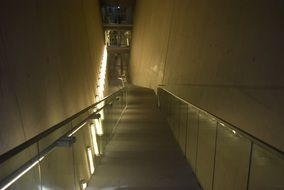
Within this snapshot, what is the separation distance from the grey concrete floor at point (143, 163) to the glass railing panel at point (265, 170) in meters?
A: 1.81

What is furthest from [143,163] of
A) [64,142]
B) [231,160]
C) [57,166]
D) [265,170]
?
[265,170]

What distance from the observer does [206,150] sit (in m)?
3.45

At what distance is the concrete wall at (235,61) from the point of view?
357 cm

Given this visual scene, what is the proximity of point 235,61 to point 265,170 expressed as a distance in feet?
11.4

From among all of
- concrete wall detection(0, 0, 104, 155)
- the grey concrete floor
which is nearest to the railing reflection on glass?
the grey concrete floor

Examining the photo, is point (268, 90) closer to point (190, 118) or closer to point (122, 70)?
point (190, 118)

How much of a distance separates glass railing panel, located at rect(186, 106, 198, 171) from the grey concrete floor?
0.17 meters

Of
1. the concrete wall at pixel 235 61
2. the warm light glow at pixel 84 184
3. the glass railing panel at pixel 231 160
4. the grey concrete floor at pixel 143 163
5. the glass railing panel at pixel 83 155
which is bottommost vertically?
the grey concrete floor at pixel 143 163

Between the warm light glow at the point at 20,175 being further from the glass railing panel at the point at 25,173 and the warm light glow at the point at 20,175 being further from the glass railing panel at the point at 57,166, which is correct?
the glass railing panel at the point at 57,166

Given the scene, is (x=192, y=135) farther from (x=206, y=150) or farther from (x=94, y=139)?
(x=94, y=139)

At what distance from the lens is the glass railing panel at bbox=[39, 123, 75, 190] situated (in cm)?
252

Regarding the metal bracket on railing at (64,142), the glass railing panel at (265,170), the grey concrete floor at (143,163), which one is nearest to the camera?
the glass railing panel at (265,170)

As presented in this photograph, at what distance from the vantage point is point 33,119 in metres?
5.83

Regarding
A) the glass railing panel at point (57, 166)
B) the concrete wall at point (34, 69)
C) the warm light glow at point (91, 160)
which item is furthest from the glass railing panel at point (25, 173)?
the concrete wall at point (34, 69)
